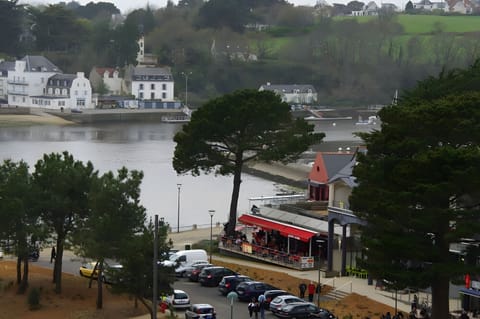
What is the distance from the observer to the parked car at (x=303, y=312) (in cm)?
1881

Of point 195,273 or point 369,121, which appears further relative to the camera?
point 369,121

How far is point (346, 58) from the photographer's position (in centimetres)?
11312

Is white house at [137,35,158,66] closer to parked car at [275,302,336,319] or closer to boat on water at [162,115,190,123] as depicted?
boat on water at [162,115,190,123]

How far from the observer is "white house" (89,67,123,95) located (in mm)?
95125

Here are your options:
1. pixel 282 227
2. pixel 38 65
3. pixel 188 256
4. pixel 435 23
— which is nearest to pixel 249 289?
pixel 188 256

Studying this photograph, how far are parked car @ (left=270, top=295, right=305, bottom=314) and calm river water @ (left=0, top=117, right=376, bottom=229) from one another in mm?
14902

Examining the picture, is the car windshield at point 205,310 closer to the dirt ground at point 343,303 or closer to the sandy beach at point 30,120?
the dirt ground at point 343,303

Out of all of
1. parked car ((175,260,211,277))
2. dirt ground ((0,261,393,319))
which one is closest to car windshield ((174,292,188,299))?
dirt ground ((0,261,393,319))

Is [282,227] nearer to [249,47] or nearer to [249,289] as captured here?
[249,289]

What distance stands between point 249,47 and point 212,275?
3550 inches

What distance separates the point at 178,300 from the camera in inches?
792

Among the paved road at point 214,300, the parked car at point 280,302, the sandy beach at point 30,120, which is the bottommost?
the sandy beach at point 30,120

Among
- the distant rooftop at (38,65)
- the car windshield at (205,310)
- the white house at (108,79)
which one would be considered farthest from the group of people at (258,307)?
the white house at (108,79)

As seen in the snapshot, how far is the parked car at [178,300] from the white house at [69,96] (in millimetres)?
66772
